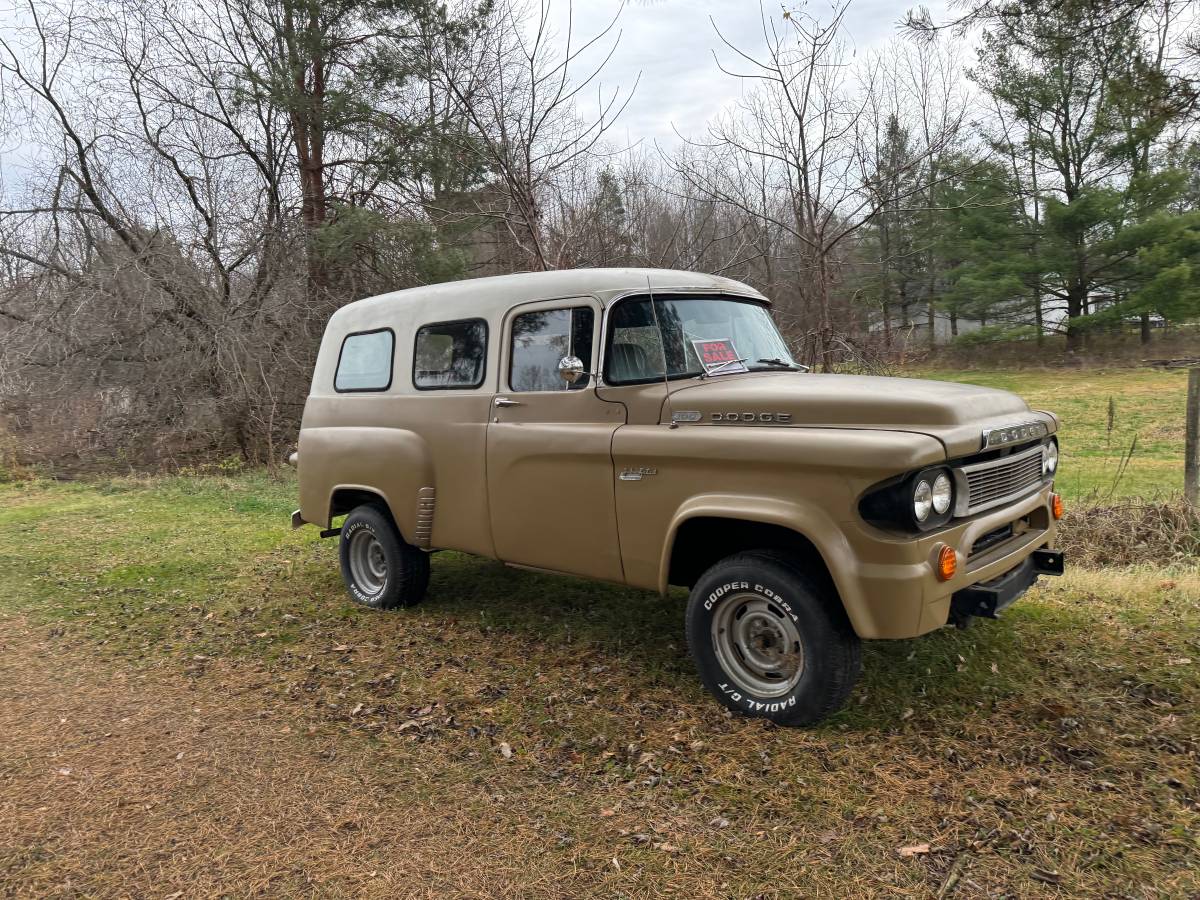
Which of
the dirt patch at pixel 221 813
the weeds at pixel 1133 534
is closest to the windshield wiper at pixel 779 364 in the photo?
the dirt patch at pixel 221 813

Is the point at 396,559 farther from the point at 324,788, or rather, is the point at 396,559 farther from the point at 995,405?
→ the point at 995,405

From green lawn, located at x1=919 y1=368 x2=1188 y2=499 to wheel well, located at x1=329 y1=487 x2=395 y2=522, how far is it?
6924 mm

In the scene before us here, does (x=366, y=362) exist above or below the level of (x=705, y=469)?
above

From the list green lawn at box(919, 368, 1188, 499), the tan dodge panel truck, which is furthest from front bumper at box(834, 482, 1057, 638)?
green lawn at box(919, 368, 1188, 499)

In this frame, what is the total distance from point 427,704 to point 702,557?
1.69m

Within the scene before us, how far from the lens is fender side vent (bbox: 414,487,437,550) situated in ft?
17.1

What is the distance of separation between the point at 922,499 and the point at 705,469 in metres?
0.98

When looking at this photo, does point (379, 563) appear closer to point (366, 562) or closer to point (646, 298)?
point (366, 562)

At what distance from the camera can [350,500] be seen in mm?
6035

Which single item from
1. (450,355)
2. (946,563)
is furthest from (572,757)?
(450,355)

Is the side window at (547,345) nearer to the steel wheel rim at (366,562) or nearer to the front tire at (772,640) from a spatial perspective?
the front tire at (772,640)

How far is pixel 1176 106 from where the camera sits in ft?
15.8

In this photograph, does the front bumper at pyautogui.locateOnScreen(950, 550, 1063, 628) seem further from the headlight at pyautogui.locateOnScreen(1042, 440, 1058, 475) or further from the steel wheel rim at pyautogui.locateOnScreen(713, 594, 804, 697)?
the steel wheel rim at pyautogui.locateOnScreen(713, 594, 804, 697)

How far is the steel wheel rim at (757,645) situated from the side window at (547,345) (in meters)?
1.48
